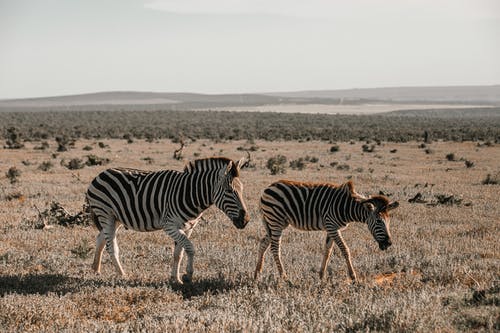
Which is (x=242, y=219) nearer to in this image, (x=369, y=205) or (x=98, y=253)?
(x=369, y=205)

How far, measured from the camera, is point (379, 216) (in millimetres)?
9164

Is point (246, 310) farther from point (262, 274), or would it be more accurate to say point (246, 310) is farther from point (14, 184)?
point (14, 184)

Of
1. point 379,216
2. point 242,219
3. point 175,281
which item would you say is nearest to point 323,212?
point 379,216

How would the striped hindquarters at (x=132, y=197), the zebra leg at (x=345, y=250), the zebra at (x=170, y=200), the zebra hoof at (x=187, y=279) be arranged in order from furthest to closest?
the striped hindquarters at (x=132, y=197) < the zebra leg at (x=345, y=250) < the zebra at (x=170, y=200) < the zebra hoof at (x=187, y=279)

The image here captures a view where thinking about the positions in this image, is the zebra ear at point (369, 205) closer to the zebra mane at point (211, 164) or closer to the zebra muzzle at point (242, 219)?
the zebra muzzle at point (242, 219)

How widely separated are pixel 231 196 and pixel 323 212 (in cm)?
190

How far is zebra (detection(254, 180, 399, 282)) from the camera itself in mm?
9203

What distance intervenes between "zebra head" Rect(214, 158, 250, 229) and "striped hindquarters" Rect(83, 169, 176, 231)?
1147 mm

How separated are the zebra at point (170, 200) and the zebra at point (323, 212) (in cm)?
132

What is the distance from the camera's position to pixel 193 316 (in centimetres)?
670

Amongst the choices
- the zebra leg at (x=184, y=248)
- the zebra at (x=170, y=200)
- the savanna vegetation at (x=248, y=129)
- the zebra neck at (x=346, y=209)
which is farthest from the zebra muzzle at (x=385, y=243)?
the savanna vegetation at (x=248, y=129)

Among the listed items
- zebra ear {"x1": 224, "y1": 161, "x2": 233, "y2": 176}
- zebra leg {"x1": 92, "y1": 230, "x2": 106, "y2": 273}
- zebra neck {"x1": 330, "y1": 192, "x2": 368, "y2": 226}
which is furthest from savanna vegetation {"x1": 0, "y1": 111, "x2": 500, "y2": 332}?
zebra ear {"x1": 224, "y1": 161, "x2": 233, "y2": 176}

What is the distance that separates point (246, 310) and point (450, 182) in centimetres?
1965

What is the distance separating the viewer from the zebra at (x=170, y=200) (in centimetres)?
884
